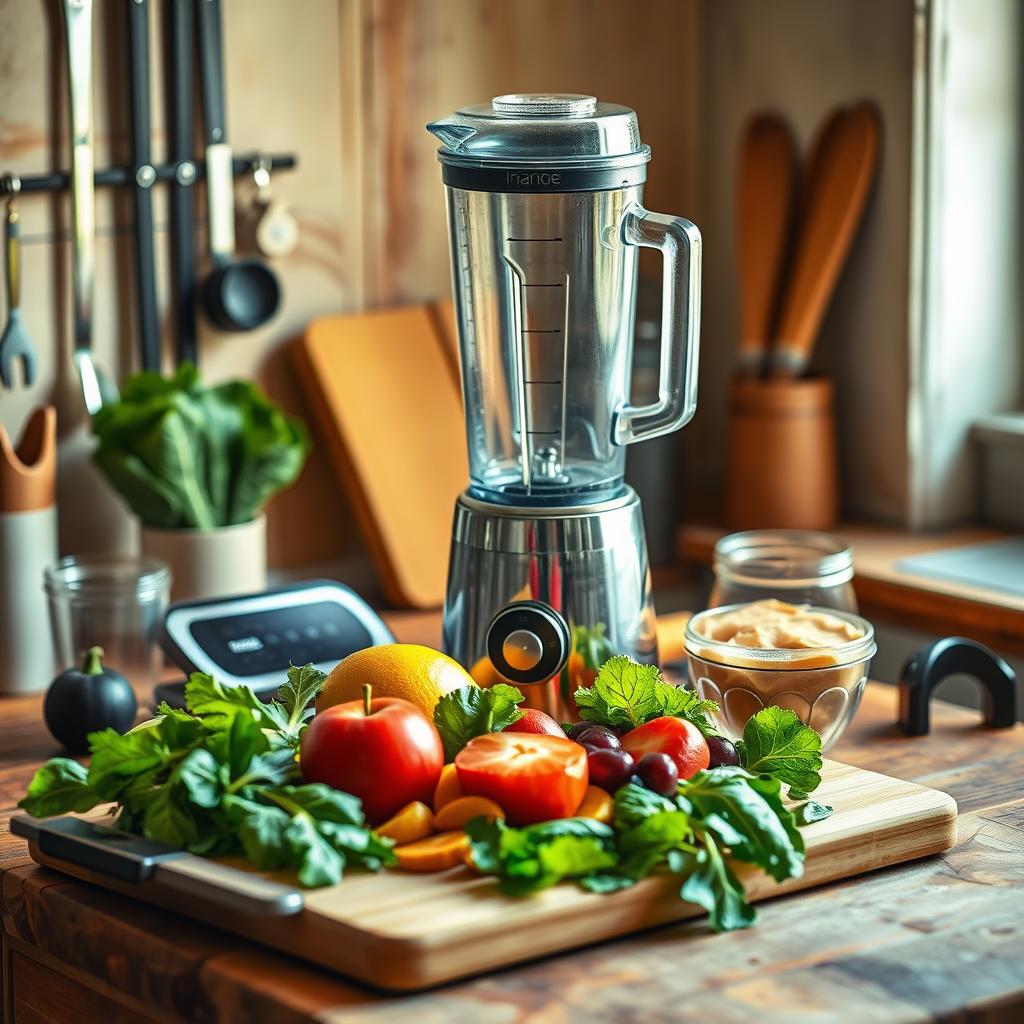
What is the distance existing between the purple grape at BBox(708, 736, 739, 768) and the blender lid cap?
405 millimetres

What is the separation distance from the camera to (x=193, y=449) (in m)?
1.53

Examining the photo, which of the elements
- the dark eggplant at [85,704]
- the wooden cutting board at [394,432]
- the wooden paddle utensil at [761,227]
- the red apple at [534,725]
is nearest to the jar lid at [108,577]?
the dark eggplant at [85,704]

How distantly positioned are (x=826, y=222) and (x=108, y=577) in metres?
0.89

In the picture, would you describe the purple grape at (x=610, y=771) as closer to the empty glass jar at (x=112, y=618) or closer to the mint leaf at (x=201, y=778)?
the mint leaf at (x=201, y=778)

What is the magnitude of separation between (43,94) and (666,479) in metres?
0.78

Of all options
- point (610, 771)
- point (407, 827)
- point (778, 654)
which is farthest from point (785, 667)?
point (407, 827)

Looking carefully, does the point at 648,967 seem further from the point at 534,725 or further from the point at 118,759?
the point at 118,759

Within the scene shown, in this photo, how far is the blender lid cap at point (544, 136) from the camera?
1.15 m

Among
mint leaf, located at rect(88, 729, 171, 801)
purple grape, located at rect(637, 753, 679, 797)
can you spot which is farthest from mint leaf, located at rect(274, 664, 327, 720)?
purple grape, located at rect(637, 753, 679, 797)

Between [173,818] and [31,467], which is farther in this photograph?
[31,467]

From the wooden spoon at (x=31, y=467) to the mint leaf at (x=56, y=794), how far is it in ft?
1.79

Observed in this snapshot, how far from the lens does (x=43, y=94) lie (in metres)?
1.55

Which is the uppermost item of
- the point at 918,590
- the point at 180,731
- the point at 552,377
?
the point at 552,377

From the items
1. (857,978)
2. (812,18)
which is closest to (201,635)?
(857,978)
